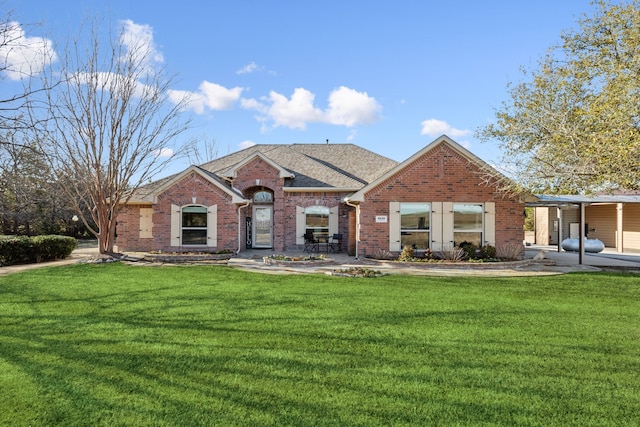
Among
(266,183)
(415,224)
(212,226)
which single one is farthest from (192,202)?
(415,224)

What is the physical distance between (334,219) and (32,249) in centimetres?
1269

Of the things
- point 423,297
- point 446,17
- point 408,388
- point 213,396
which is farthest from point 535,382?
point 446,17

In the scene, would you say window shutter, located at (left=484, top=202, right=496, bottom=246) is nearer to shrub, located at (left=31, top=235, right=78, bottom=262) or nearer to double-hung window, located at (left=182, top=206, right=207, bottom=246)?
double-hung window, located at (left=182, top=206, right=207, bottom=246)

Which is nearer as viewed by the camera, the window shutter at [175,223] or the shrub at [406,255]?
the shrub at [406,255]

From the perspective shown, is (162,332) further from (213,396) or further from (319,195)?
(319,195)

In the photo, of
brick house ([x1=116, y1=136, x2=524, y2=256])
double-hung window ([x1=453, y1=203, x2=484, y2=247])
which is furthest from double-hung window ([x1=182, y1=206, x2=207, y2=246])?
double-hung window ([x1=453, y1=203, x2=484, y2=247])

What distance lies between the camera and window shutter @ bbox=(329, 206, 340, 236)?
1897 centimetres

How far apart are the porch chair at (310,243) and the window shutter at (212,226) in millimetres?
4345

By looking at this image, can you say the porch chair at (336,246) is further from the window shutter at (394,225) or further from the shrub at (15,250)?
the shrub at (15,250)

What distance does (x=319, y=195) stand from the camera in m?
19.2

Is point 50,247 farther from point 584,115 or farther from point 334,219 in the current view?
point 584,115

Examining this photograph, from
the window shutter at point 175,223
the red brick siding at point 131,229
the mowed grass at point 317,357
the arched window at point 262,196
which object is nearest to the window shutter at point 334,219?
the arched window at point 262,196

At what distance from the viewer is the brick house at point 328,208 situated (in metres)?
15.2

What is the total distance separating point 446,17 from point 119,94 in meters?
13.5
